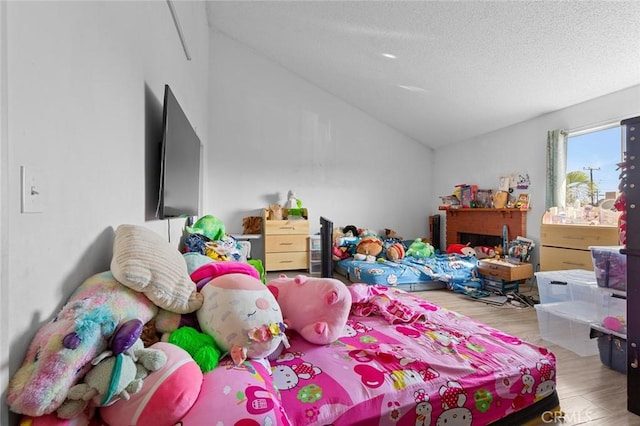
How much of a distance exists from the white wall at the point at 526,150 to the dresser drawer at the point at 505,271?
688 mm

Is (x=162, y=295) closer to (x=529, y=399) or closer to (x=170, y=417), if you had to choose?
(x=170, y=417)

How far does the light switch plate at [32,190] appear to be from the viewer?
683 millimetres

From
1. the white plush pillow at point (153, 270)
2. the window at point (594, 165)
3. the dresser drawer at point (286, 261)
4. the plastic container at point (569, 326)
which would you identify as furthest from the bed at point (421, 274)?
the white plush pillow at point (153, 270)

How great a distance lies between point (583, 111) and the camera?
11.4ft

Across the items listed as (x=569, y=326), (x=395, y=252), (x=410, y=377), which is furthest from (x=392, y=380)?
(x=395, y=252)

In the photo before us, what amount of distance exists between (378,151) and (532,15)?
3.35m

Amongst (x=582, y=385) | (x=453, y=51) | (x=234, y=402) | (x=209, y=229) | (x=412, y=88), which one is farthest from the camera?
(x=412, y=88)

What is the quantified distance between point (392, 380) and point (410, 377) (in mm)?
81

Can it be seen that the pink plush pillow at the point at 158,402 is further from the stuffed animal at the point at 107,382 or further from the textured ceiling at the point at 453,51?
the textured ceiling at the point at 453,51

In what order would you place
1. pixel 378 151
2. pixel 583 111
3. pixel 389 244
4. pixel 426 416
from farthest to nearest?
pixel 378 151, pixel 389 244, pixel 583 111, pixel 426 416

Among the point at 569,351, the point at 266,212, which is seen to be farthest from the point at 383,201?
the point at 569,351

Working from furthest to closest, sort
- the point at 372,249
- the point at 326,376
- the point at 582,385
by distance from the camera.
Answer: the point at 372,249, the point at 582,385, the point at 326,376

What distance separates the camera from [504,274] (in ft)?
11.4

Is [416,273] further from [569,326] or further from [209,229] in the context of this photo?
[209,229]
